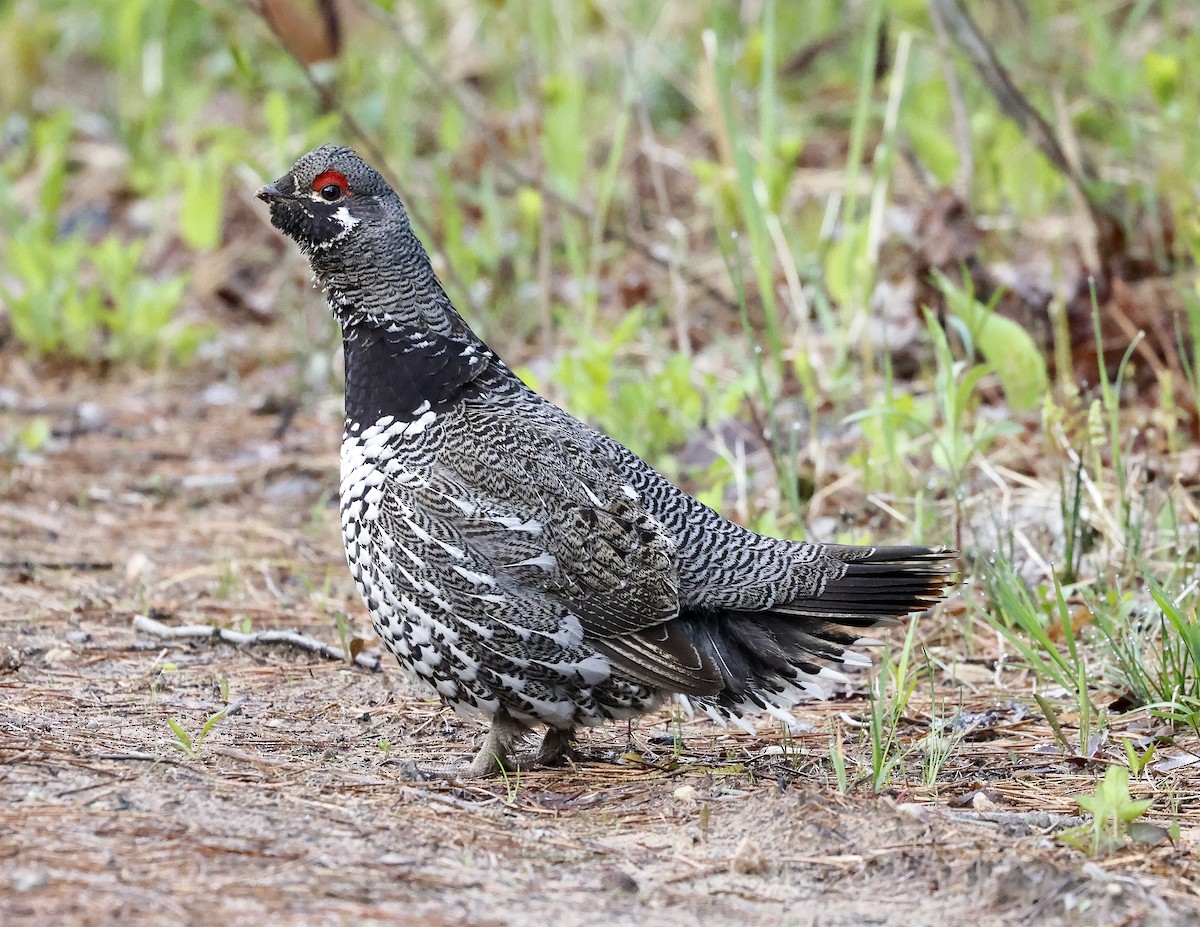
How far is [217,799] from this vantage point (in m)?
3.23

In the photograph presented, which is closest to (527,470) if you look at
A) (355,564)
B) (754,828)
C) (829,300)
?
(355,564)

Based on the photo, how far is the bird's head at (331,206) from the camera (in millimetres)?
4379

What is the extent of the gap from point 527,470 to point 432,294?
0.68 metres

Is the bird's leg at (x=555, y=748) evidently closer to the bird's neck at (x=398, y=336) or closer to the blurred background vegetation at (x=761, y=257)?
the blurred background vegetation at (x=761, y=257)

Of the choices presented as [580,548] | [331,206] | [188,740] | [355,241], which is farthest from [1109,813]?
[331,206]

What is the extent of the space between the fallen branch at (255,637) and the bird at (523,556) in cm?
90

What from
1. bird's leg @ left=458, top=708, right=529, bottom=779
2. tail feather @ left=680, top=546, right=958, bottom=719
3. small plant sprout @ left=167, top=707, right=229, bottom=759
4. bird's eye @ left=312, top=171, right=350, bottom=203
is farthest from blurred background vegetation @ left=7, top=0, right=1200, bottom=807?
small plant sprout @ left=167, top=707, right=229, bottom=759

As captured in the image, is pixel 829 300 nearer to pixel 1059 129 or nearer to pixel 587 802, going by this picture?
pixel 1059 129

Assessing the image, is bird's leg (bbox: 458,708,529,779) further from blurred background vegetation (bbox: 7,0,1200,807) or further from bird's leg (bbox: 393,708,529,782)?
blurred background vegetation (bbox: 7,0,1200,807)

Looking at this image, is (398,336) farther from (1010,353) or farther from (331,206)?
(1010,353)

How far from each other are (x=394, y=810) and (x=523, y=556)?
0.85 meters

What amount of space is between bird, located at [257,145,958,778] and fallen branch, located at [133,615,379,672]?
899 millimetres

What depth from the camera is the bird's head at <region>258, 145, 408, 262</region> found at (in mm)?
4379

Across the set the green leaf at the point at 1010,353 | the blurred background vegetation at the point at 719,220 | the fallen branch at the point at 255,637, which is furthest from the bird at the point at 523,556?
the green leaf at the point at 1010,353
